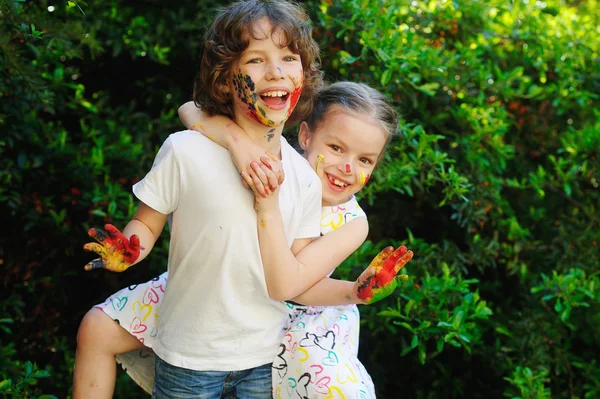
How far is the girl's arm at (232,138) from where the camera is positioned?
88.3 inches

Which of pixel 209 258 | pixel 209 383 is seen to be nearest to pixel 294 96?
pixel 209 258

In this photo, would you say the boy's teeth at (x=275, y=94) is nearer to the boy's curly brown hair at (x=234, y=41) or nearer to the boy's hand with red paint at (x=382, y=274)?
the boy's curly brown hair at (x=234, y=41)

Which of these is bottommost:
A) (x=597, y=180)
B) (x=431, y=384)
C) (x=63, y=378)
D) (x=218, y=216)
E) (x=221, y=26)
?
(x=431, y=384)

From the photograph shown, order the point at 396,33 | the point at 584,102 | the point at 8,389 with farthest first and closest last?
Result: the point at 584,102 → the point at 396,33 → the point at 8,389

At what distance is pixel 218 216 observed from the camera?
2.23 meters

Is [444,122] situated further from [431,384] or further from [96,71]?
[96,71]

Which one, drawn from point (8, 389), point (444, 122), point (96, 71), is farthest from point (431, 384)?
point (96, 71)

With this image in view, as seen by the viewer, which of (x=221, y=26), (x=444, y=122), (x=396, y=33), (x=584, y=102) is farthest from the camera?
(x=584, y=102)

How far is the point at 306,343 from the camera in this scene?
2.39 metres

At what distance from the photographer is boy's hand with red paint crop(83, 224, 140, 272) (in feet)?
6.98

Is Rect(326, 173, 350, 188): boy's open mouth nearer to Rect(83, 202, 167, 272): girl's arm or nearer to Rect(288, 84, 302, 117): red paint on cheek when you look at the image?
Rect(288, 84, 302, 117): red paint on cheek

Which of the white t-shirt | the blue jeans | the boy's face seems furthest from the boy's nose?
the blue jeans

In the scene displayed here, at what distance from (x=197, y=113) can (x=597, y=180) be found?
237 cm

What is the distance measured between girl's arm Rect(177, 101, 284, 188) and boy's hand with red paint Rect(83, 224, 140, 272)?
38 cm
